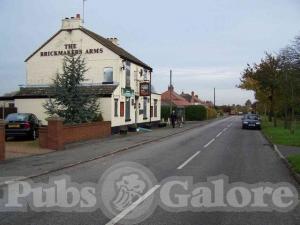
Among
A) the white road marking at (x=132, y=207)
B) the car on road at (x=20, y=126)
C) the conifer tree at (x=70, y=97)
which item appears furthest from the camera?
the conifer tree at (x=70, y=97)

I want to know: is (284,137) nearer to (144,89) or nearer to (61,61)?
(144,89)

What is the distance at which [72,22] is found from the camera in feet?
124

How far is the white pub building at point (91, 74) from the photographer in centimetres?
3528

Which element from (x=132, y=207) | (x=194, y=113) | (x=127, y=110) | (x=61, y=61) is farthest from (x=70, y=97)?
(x=194, y=113)

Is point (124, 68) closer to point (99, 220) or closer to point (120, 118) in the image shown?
point (120, 118)

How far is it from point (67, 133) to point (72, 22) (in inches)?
623

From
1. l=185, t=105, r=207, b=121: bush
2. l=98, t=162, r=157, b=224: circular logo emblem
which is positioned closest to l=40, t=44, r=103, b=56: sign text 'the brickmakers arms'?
l=98, t=162, r=157, b=224: circular logo emblem

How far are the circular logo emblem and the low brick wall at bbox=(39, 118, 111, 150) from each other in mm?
8039

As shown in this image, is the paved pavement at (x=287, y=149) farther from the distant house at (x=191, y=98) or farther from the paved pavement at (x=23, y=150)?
the distant house at (x=191, y=98)

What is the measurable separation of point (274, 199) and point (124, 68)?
28.5 metres

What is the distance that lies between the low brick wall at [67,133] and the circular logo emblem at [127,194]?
8.04 m

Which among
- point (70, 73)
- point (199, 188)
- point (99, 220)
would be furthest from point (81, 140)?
point (99, 220)

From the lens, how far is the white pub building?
3528 cm

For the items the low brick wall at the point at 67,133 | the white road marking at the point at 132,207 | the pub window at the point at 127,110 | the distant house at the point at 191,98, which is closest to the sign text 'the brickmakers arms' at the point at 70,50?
the pub window at the point at 127,110
